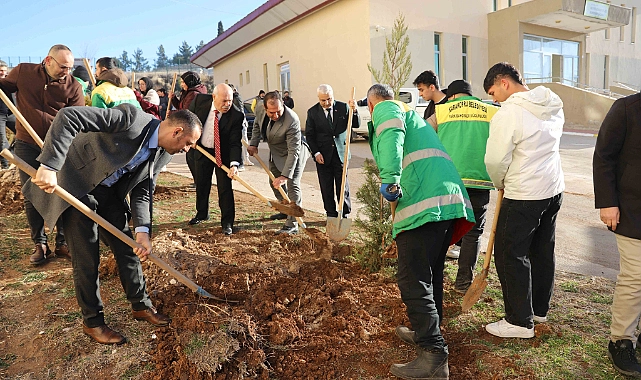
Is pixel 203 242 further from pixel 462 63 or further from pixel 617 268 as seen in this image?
pixel 462 63

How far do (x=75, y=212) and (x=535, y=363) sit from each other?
311 centimetres

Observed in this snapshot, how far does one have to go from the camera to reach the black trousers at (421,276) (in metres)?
2.78

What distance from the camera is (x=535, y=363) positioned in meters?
2.99

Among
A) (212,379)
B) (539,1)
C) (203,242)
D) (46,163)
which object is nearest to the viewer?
(46,163)

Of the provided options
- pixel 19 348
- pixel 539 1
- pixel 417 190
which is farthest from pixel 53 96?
pixel 539 1

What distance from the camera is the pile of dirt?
6.97 meters

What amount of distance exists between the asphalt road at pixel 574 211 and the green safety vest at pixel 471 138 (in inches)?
52.1

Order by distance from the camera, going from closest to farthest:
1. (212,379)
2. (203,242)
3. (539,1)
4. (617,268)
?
(212,379) → (617,268) → (203,242) → (539,1)

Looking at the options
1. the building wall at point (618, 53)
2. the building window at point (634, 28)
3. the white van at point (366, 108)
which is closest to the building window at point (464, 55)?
the white van at point (366, 108)

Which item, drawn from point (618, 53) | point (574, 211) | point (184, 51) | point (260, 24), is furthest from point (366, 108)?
point (184, 51)

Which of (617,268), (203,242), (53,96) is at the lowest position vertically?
(617,268)

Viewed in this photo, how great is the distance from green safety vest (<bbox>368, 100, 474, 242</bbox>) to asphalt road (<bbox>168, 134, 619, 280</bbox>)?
79.1 inches

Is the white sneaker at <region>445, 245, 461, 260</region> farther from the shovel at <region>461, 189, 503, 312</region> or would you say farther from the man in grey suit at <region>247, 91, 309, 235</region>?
the man in grey suit at <region>247, 91, 309, 235</region>

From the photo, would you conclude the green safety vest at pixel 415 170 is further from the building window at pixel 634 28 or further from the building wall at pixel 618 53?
the building window at pixel 634 28
